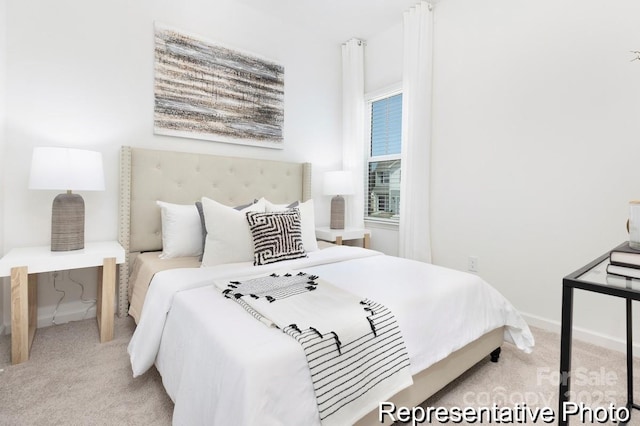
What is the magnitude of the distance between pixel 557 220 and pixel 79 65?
11.7 ft

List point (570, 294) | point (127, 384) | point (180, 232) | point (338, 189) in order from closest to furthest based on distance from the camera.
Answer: point (570, 294), point (127, 384), point (180, 232), point (338, 189)

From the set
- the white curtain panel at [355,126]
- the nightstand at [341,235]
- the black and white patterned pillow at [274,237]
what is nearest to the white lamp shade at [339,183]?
the white curtain panel at [355,126]

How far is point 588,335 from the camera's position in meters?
2.09

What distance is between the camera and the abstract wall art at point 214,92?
2551 millimetres

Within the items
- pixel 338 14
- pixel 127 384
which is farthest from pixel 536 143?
pixel 127 384

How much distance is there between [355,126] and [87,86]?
8.17 feet

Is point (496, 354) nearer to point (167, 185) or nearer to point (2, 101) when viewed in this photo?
point (167, 185)

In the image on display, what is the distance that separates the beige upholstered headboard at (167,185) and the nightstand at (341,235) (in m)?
0.59

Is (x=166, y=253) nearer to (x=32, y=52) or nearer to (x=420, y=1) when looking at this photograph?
(x=32, y=52)

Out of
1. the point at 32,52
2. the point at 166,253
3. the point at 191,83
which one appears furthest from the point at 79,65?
the point at 166,253

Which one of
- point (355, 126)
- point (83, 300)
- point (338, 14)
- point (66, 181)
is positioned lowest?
point (83, 300)

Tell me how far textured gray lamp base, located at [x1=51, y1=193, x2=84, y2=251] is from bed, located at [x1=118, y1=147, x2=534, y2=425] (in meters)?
0.30

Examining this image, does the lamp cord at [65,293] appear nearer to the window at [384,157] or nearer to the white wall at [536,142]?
the window at [384,157]

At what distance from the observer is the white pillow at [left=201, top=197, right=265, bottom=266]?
1.96m
